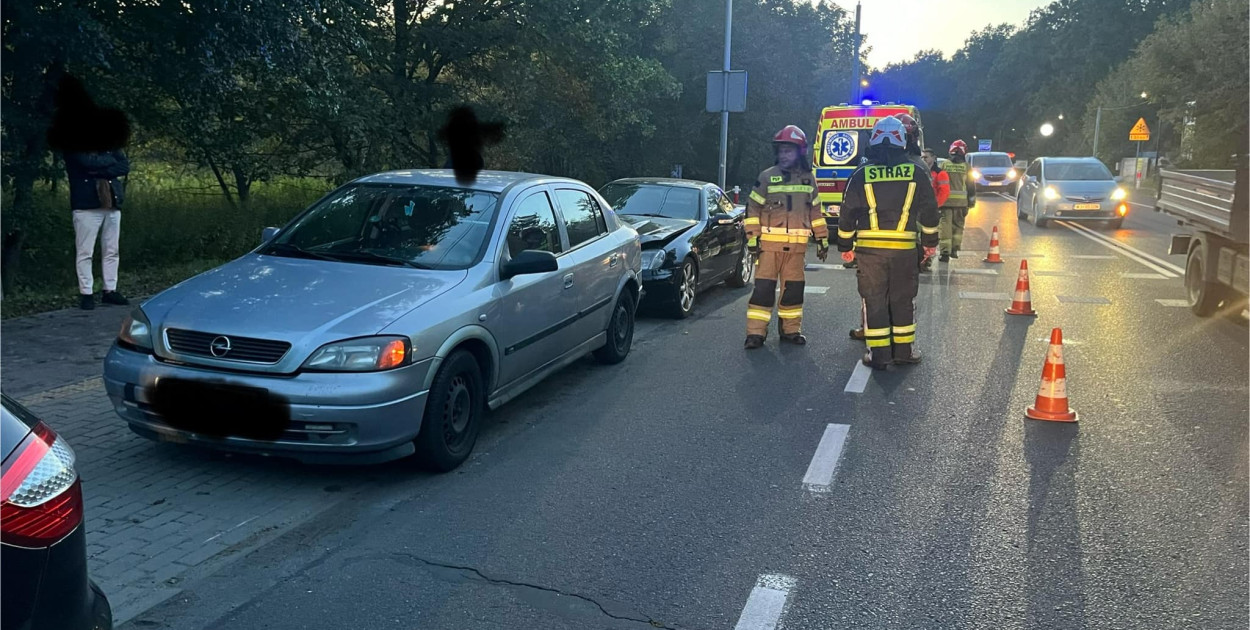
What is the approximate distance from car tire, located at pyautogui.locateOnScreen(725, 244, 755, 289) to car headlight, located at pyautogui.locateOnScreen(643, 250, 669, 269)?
8.51ft

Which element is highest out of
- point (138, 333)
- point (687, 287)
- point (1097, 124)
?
point (1097, 124)

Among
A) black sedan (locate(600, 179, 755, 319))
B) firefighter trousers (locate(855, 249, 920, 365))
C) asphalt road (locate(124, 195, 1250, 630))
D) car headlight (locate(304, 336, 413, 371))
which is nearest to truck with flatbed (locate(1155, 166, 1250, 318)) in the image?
asphalt road (locate(124, 195, 1250, 630))

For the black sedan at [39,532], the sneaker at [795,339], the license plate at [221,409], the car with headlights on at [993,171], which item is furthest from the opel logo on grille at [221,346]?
the car with headlights on at [993,171]

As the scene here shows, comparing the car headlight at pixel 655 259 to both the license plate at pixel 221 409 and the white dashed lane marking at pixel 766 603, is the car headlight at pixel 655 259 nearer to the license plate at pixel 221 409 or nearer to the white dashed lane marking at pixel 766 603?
the license plate at pixel 221 409

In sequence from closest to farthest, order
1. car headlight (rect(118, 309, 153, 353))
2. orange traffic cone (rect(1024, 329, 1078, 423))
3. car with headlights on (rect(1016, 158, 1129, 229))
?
car headlight (rect(118, 309, 153, 353)) → orange traffic cone (rect(1024, 329, 1078, 423)) → car with headlights on (rect(1016, 158, 1129, 229))

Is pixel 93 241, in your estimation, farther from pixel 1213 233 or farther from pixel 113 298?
pixel 1213 233

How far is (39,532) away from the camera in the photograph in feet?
7.38

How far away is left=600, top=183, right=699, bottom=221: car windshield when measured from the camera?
1128 centimetres

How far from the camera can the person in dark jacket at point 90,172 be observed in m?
9.25

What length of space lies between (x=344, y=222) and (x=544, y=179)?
149cm

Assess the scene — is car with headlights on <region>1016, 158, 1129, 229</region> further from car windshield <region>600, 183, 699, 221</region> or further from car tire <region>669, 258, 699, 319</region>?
car tire <region>669, 258, 699, 319</region>

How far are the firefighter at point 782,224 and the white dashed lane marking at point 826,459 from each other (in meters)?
2.59

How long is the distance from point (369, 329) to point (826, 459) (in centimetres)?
261

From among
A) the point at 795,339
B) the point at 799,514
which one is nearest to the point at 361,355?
the point at 799,514
